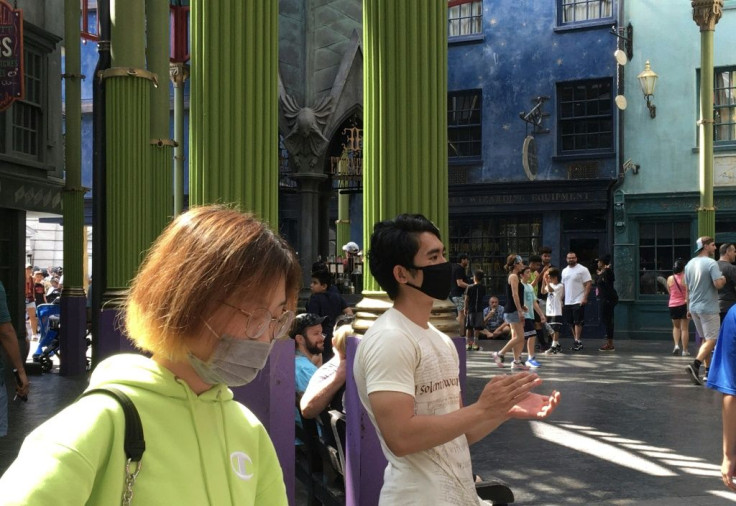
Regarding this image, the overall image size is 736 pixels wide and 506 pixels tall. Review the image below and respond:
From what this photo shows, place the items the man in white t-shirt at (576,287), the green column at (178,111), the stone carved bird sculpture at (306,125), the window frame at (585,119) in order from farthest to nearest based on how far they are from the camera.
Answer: the window frame at (585,119)
the green column at (178,111)
the man in white t-shirt at (576,287)
the stone carved bird sculpture at (306,125)

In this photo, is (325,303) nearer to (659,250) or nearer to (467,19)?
(659,250)

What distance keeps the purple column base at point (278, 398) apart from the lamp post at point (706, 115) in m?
13.6

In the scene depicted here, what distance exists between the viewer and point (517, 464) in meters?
7.97

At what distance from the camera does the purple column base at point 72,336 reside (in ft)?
51.3

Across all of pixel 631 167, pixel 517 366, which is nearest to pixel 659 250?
pixel 631 167

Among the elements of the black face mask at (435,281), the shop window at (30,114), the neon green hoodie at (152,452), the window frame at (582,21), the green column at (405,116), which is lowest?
the neon green hoodie at (152,452)

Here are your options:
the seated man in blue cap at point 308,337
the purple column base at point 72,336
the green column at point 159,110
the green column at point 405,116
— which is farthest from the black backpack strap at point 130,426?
the purple column base at point 72,336

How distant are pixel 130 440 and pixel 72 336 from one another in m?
14.9

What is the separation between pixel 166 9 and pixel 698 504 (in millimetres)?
11406

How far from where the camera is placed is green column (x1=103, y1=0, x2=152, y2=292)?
10.5m

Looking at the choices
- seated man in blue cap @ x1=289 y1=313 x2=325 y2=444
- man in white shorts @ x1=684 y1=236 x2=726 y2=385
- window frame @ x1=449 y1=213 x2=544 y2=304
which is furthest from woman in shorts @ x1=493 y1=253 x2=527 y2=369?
window frame @ x1=449 y1=213 x2=544 y2=304

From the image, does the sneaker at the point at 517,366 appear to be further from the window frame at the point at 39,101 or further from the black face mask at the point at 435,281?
the black face mask at the point at 435,281

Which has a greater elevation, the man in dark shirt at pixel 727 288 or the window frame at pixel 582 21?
the window frame at pixel 582 21

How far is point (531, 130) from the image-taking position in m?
26.2
